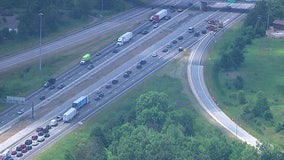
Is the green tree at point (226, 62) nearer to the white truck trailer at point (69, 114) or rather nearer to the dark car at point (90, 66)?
the dark car at point (90, 66)

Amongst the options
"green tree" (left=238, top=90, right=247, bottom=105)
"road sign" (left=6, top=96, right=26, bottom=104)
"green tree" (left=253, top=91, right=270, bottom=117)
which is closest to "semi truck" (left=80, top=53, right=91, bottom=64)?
"road sign" (left=6, top=96, right=26, bottom=104)

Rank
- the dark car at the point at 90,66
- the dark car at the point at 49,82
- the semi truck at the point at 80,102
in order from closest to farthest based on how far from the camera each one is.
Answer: the semi truck at the point at 80,102 → the dark car at the point at 49,82 → the dark car at the point at 90,66

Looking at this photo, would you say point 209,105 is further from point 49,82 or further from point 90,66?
point 49,82

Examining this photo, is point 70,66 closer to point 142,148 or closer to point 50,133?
point 50,133

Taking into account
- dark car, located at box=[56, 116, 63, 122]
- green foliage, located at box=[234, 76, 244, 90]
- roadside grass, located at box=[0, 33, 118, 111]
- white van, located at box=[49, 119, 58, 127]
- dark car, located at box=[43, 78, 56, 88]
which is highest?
green foliage, located at box=[234, 76, 244, 90]

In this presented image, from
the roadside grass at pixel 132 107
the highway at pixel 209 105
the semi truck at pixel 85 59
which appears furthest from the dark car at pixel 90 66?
the highway at pixel 209 105

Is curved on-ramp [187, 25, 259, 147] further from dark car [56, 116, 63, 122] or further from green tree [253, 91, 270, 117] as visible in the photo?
dark car [56, 116, 63, 122]
